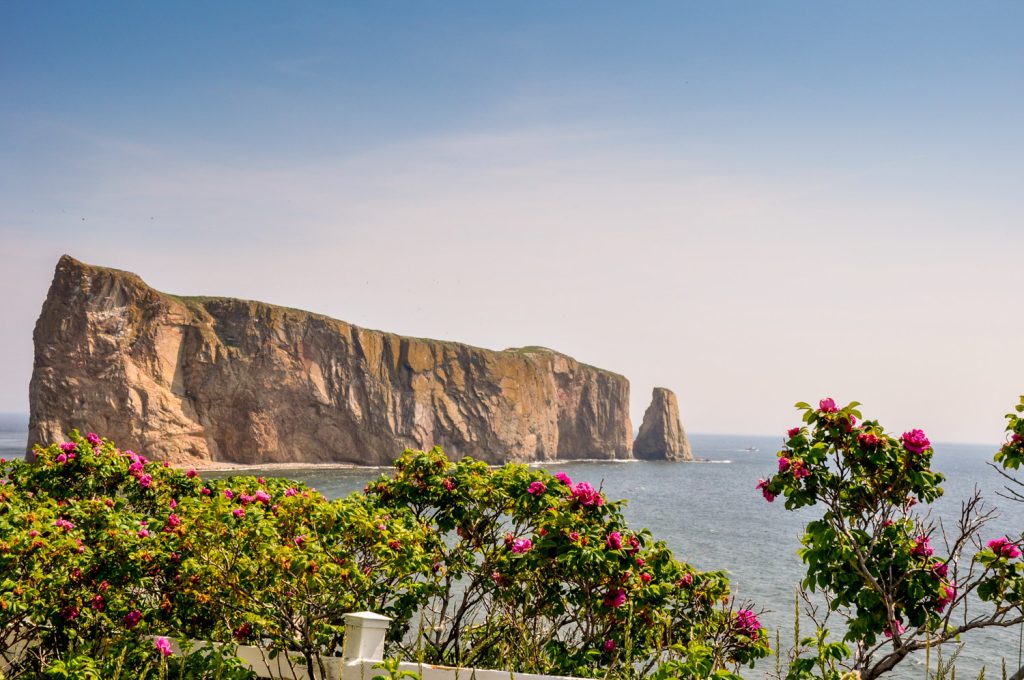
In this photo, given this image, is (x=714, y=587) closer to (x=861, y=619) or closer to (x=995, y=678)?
(x=861, y=619)

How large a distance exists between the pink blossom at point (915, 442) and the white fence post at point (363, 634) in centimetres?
435

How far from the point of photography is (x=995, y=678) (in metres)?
20.1

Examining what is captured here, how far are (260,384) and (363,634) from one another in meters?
84.2

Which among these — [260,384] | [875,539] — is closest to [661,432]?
[260,384]

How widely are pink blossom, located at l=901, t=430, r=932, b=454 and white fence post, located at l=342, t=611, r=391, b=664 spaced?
14.3ft

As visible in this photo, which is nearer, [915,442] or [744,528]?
[915,442]

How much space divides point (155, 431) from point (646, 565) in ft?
248

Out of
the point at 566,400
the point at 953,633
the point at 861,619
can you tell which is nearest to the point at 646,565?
the point at 861,619

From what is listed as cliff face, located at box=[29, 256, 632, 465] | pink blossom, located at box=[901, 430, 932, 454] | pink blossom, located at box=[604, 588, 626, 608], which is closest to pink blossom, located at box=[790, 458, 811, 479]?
pink blossom, located at box=[901, 430, 932, 454]

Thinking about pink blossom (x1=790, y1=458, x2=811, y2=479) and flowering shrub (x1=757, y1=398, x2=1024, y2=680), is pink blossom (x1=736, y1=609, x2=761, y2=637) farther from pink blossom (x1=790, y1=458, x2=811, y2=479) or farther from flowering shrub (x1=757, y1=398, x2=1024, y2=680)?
pink blossom (x1=790, y1=458, x2=811, y2=479)

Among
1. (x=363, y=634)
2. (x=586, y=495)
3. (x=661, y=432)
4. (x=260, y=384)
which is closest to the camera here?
(x=363, y=634)

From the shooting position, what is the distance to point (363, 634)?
629 cm

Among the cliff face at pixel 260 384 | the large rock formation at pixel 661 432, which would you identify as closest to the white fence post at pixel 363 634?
the cliff face at pixel 260 384

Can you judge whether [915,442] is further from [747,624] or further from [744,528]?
[744,528]
